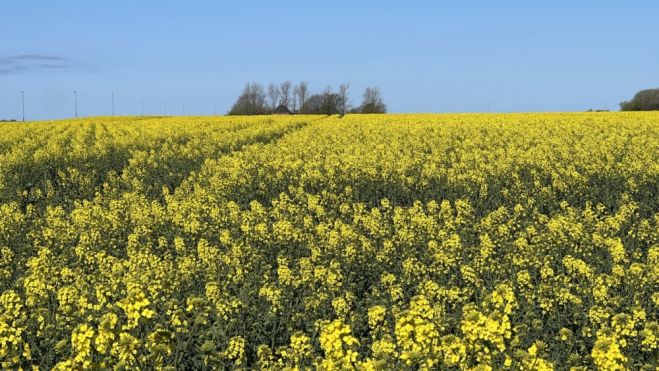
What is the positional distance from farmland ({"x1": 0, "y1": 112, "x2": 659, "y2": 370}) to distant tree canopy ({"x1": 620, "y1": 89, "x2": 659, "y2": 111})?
75.8m

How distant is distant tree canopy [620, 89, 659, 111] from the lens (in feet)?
301

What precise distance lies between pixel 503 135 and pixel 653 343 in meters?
25.9

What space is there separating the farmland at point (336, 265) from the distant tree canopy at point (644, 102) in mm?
75810

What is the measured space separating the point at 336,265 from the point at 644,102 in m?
96.0

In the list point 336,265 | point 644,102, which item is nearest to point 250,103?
point 644,102

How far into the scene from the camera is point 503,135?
102 feet

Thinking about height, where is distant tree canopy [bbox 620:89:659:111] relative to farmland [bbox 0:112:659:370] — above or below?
above

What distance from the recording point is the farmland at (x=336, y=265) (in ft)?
19.6

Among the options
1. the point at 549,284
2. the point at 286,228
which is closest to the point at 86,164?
the point at 286,228

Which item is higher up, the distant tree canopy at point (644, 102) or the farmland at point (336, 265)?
the distant tree canopy at point (644, 102)

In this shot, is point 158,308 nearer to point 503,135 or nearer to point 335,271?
point 335,271

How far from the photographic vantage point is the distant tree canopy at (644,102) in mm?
Result: 91812

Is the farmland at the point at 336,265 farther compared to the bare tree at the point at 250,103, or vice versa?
the bare tree at the point at 250,103

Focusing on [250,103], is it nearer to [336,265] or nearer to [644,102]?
[644,102]
